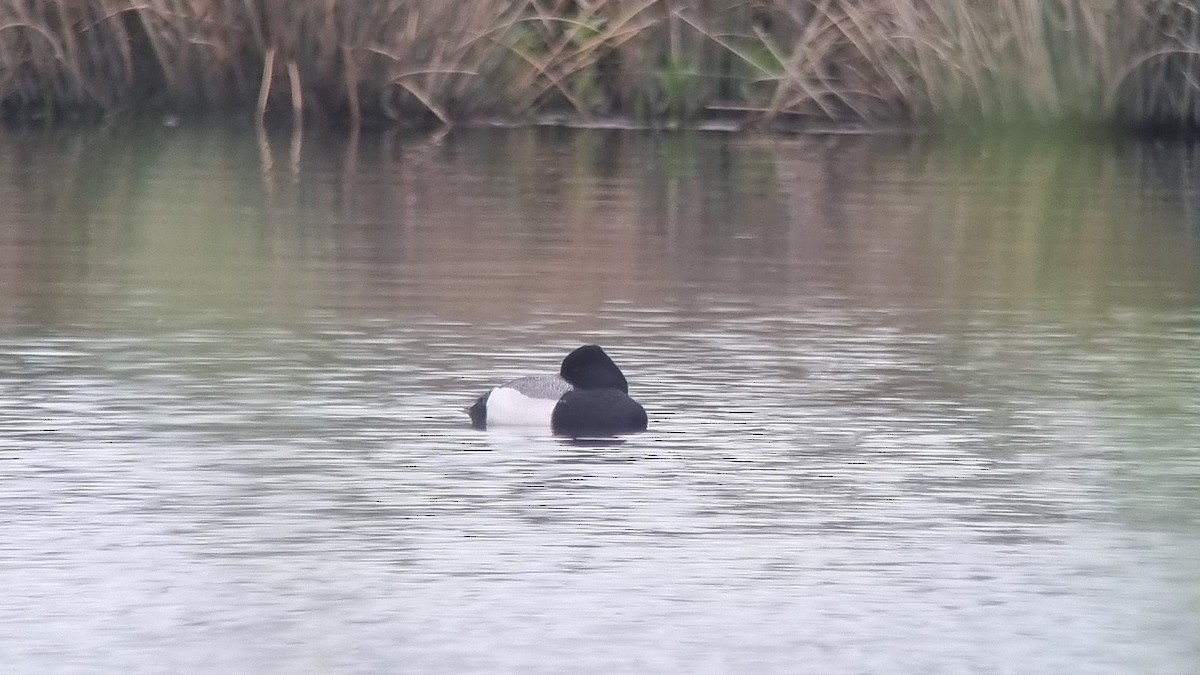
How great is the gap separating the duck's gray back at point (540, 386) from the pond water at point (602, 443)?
0.50ft

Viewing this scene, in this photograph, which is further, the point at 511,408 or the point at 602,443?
the point at 511,408

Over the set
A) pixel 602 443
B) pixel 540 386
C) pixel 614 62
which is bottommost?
pixel 602 443

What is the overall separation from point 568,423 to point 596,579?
2193mm

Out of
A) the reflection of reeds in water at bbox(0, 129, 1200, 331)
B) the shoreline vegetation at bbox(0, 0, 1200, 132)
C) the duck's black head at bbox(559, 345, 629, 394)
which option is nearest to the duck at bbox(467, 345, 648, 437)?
the duck's black head at bbox(559, 345, 629, 394)

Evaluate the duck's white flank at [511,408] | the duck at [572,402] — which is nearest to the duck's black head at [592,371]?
the duck at [572,402]

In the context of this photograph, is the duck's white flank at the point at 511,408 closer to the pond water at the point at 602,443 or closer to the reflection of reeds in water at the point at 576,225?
the pond water at the point at 602,443

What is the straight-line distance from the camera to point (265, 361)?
8594 millimetres

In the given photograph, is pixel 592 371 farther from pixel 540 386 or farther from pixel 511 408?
pixel 511 408

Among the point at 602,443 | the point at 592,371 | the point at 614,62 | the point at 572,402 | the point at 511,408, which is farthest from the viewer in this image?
the point at 614,62

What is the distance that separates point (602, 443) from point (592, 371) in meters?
0.38

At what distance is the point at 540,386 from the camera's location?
787 centimetres

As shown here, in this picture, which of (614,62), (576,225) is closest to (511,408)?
(576,225)

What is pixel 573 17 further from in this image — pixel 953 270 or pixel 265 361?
pixel 265 361

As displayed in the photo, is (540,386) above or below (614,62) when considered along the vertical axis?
below
